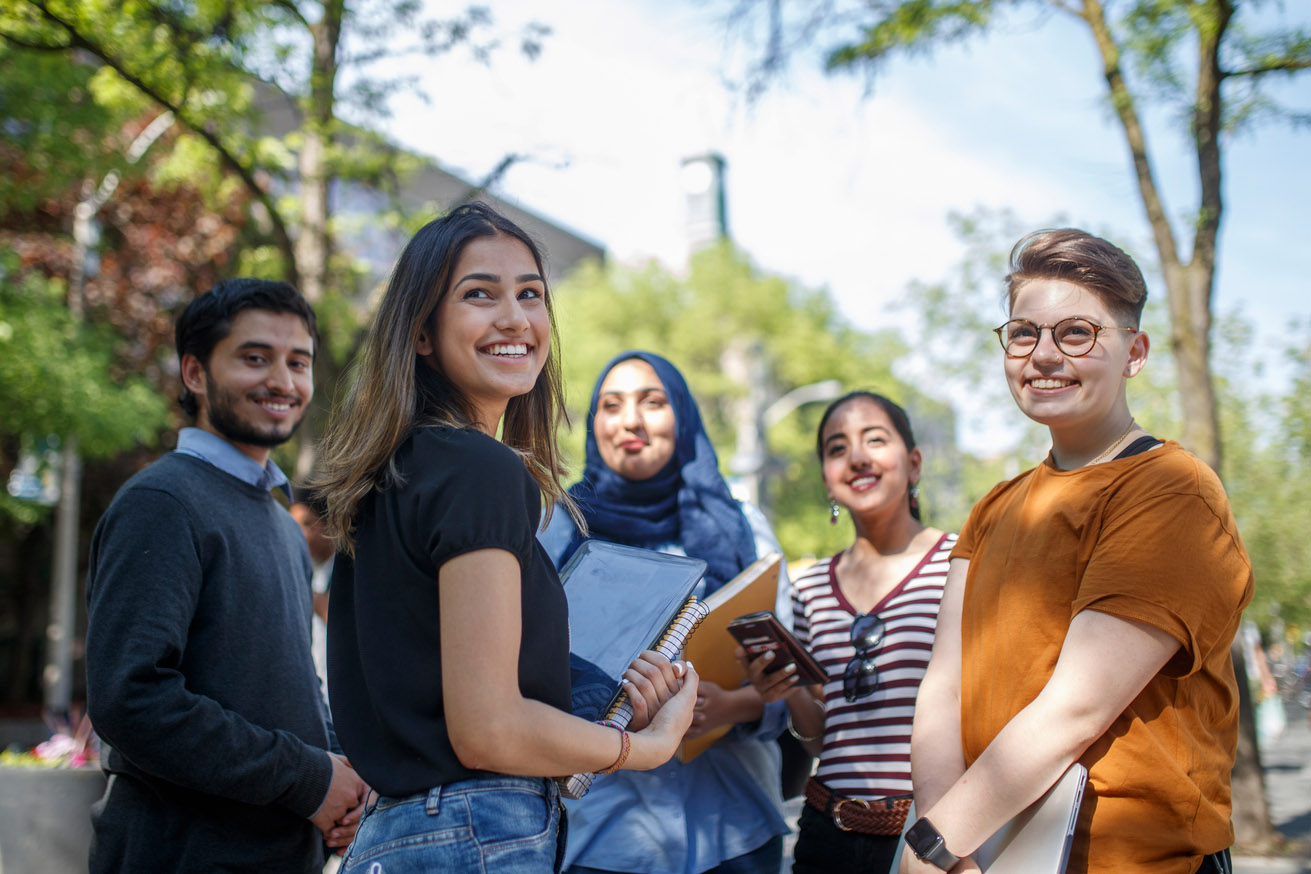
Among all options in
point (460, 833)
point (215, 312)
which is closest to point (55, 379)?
point (215, 312)

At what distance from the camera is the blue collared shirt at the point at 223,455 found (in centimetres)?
264

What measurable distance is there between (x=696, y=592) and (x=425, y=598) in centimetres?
134

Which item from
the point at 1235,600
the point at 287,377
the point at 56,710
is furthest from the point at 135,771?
the point at 56,710

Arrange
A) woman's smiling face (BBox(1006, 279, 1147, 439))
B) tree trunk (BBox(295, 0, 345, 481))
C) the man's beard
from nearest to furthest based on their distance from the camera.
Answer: woman's smiling face (BBox(1006, 279, 1147, 439)) → the man's beard → tree trunk (BBox(295, 0, 345, 481))

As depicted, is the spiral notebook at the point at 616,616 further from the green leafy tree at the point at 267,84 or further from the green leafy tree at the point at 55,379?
the green leafy tree at the point at 55,379

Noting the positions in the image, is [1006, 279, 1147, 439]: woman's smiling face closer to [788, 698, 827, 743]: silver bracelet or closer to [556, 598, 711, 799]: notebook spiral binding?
[556, 598, 711, 799]: notebook spiral binding

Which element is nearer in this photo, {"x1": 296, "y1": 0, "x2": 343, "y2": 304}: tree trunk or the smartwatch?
the smartwatch

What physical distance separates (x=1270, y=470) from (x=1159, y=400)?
12.4 ft

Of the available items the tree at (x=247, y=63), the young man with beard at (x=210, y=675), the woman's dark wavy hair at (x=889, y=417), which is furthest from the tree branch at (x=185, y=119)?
the woman's dark wavy hair at (x=889, y=417)

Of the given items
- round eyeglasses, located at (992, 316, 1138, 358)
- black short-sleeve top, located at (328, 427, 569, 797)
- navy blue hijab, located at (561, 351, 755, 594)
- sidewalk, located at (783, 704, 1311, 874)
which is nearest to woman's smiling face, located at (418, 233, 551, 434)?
black short-sleeve top, located at (328, 427, 569, 797)

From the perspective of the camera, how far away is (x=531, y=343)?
1.90 metres

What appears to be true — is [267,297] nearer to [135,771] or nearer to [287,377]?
[287,377]

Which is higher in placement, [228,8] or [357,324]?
[228,8]

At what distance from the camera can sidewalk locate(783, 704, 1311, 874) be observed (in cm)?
625
